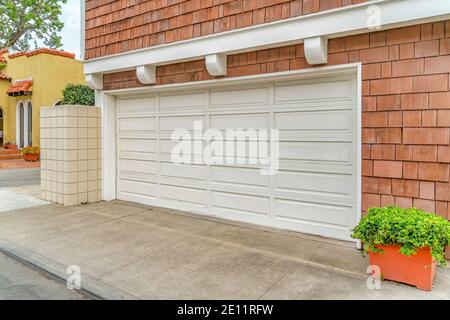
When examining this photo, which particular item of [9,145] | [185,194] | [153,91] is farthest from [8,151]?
[185,194]

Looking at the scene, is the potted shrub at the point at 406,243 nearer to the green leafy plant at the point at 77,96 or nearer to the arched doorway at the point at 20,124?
the green leafy plant at the point at 77,96

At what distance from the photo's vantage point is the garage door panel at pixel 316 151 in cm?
421

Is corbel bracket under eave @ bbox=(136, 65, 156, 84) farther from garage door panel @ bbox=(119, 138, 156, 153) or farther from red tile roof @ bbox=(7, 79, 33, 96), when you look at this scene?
red tile roof @ bbox=(7, 79, 33, 96)

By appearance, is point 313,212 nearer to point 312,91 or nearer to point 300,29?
point 312,91

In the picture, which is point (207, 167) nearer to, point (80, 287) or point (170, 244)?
point (170, 244)

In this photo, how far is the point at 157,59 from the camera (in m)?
5.45

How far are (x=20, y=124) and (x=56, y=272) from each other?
12.9 m

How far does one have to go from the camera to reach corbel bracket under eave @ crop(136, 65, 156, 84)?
5.64 metres

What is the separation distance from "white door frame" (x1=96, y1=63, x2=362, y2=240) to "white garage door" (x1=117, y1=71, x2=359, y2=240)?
0.33ft

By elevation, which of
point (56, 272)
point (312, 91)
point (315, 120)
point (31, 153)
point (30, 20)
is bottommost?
point (56, 272)

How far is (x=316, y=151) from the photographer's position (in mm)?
4418

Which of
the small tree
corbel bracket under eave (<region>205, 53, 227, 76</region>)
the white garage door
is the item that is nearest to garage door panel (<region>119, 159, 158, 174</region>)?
the white garage door

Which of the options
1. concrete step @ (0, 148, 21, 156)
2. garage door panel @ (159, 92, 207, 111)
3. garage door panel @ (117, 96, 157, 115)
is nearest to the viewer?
garage door panel @ (159, 92, 207, 111)
